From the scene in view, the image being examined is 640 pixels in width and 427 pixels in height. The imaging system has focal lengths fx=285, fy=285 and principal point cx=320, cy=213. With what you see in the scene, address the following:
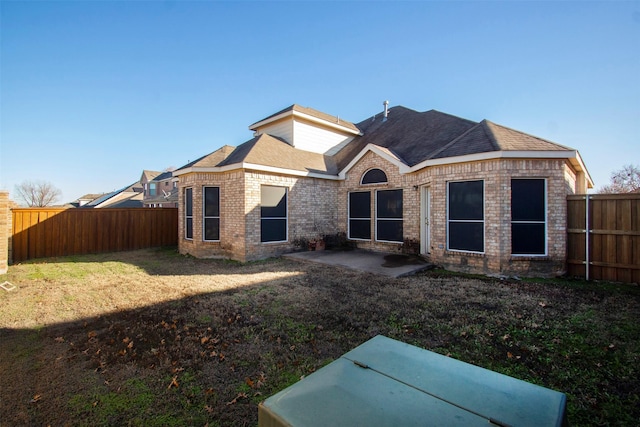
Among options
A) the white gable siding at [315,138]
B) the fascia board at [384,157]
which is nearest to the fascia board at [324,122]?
the white gable siding at [315,138]

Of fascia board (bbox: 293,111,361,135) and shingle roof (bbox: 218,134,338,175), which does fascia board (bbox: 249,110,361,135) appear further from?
shingle roof (bbox: 218,134,338,175)

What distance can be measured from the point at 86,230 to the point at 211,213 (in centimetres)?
579

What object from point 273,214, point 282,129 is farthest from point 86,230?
point 282,129

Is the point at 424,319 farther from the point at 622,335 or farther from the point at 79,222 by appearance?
the point at 79,222

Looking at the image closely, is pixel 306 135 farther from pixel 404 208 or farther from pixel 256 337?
pixel 256 337

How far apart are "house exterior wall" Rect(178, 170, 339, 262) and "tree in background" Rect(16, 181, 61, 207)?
166 ft

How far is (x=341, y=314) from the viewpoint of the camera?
5078mm

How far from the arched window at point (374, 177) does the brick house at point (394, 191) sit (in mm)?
45

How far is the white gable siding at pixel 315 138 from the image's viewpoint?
13.6m

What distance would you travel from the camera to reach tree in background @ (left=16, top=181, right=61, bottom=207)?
4481 centimetres

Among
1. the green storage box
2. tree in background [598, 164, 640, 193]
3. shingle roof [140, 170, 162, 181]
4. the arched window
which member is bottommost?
the green storage box

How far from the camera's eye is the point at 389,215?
10875mm

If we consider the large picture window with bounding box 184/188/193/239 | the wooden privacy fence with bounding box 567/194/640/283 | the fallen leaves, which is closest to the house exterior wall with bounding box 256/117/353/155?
the large picture window with bounding box 184/188/193/239

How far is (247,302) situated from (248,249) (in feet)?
14.9
